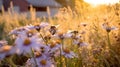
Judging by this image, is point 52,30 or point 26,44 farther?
point 52,30

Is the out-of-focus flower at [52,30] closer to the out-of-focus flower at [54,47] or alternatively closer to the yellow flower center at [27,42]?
the out-of-focus flower at [54,47]

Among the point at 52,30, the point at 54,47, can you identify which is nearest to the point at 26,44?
the point at 54,47

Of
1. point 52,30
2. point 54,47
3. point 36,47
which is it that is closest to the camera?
point 36,47

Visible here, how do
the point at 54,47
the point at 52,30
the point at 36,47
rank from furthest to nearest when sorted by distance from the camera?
the point at 52,30, the point at 54,47, the point at 36,47

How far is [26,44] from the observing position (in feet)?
5.41

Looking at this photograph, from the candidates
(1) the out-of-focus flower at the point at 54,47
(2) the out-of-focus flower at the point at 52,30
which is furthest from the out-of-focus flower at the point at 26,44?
(2) the out-of-focus flower at the point at 52,30

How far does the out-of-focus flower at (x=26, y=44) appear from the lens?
1.60 m

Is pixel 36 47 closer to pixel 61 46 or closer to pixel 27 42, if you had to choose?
pixel 27 42

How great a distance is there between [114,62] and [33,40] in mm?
1819

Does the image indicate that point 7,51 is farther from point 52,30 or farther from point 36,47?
point 52,30

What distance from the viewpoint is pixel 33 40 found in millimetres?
1687

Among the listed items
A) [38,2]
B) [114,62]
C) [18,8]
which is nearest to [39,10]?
[38,2]

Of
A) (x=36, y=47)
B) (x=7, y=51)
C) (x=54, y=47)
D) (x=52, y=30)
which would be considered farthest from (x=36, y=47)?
(x=52, y=30)

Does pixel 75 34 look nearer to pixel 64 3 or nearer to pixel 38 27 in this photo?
pixel 38 27
